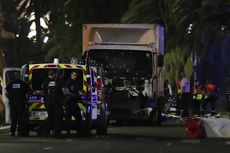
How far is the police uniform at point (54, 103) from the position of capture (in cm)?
1669

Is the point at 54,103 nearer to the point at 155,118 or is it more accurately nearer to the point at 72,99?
the point at 72,99

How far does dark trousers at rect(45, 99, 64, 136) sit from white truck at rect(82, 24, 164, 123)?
5.29 m

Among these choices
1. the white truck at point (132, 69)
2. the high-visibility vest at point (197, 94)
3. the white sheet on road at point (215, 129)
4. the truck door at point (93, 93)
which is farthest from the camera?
the high-visibility vest at point (197, 94)

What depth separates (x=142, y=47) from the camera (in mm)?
22844

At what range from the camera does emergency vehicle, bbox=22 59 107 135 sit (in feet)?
56.6

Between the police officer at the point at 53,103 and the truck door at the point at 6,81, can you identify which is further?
the truck door at the point at 6,81

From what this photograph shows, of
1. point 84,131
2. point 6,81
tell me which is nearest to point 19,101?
point 84,131

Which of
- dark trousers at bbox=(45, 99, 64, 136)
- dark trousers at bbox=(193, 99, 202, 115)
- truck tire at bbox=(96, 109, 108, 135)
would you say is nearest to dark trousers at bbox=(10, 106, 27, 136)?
dark trousers at bbox=(45, 99, 64, 136)

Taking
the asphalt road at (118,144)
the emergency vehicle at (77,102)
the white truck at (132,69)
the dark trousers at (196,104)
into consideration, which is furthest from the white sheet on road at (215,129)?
the dark trousers at (196,104)

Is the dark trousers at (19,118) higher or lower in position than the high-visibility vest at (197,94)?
lower

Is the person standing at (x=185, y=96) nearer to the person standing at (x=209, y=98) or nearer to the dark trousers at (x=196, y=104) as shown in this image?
the dark trousers at (x=196, y=104)

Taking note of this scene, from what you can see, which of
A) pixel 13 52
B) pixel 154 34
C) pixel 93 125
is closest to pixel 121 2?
pixel 154 34

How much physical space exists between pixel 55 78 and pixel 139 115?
18.9 ft

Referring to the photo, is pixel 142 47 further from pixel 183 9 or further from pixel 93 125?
pixel 93 125
